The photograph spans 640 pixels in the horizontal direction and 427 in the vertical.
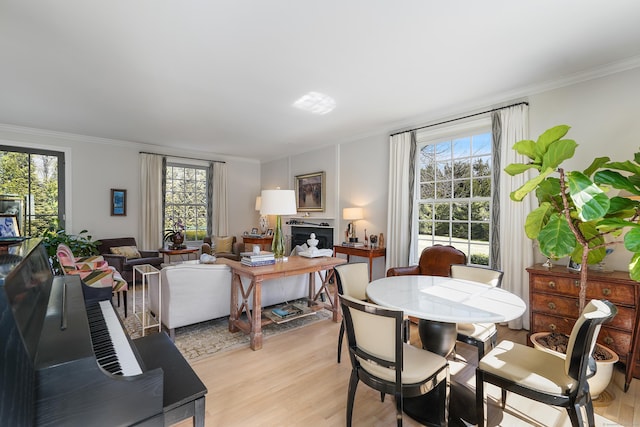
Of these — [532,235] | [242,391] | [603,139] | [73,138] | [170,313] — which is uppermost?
[73,138]

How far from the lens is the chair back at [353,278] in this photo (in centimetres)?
245

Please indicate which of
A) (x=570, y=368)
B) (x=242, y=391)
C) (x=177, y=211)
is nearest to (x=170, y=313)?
(x=242, y=391)

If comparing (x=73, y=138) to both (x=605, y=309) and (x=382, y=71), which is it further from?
(x=605, y=309)

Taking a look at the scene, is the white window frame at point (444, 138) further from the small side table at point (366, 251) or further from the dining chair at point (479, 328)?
the dining chair at point (479, 328)

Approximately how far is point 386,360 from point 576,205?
146cm

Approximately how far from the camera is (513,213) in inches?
126

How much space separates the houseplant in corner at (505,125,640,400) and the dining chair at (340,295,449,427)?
123 centimetres

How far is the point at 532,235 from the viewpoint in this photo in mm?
2252

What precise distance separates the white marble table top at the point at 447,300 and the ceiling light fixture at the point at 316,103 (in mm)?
2263

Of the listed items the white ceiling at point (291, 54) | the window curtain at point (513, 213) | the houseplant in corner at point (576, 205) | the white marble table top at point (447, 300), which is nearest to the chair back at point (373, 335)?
the white marble table top at point (447, 300)

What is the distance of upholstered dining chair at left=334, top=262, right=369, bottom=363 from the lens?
2426mm

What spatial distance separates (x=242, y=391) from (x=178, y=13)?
2675 millimetres

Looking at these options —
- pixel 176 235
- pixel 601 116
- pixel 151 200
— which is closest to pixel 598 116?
pixel 601 116

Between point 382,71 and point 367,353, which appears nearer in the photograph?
point 367,353
